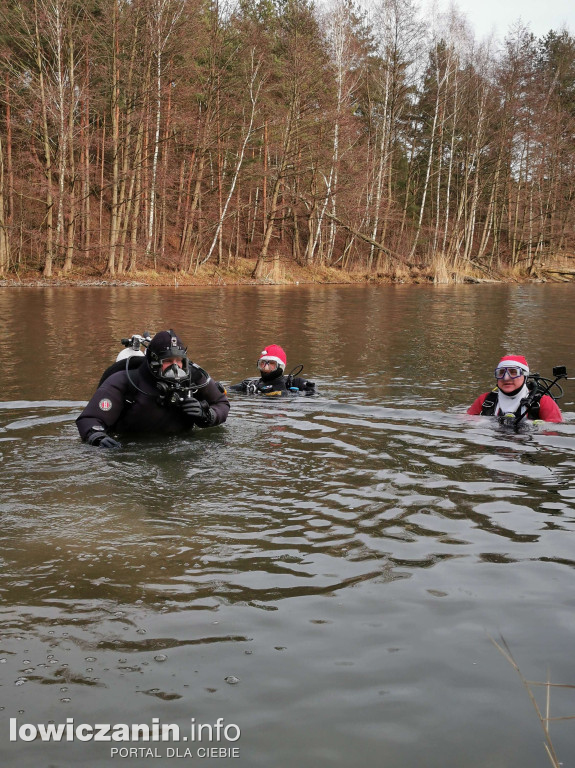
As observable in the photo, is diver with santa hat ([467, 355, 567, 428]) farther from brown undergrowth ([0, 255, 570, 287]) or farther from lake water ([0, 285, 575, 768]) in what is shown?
brown undergrowth ([0, 255, 570, 287])

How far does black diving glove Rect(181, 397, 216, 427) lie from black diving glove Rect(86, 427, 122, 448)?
2.42 ft

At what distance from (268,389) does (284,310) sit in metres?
12.6

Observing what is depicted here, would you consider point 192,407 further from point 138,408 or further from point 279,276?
point 279,276

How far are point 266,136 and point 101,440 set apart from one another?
1295 inches

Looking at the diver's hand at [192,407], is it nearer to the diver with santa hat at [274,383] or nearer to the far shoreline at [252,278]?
the diver with santa hat at [274,383]

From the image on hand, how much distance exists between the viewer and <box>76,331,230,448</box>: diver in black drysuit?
714 cm

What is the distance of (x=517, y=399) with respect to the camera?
884 cm

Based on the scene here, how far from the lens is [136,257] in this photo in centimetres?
3381

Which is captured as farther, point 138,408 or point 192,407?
point 138,408

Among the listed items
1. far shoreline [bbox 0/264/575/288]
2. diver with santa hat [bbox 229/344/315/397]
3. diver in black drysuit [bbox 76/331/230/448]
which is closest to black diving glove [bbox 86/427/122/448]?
diver in black drysuit [bbox 76/331/230/448]

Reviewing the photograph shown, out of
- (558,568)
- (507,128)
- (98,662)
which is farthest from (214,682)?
(507,128)

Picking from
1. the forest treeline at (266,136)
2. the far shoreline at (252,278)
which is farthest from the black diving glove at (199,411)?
the forest treeline at (266,136)

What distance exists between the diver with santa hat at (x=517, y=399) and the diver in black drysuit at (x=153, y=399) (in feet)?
10.7

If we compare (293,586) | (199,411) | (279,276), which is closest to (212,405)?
(199,411)
